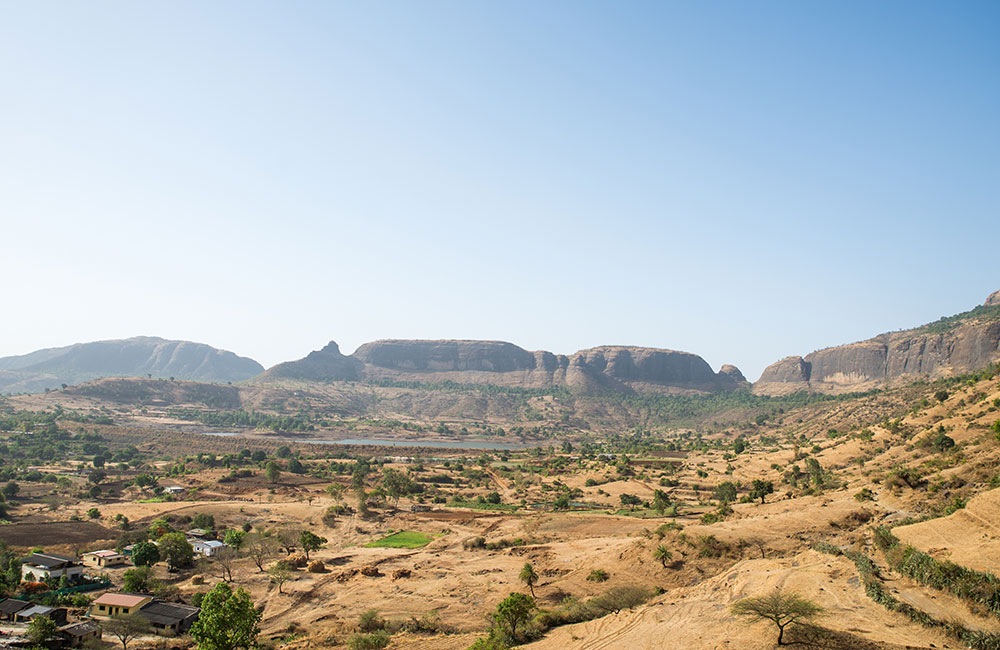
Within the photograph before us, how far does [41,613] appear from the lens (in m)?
33.4

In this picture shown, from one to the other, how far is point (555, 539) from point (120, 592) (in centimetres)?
3484

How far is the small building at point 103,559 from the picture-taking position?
47.5 metres

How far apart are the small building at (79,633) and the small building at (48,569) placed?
11.3 meters

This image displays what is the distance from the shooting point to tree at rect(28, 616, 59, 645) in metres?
29.2

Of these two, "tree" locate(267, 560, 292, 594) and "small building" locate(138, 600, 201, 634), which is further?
"tree" locate(267, 560, 292, 594)

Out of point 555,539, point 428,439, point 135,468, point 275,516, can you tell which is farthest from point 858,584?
point 428,439

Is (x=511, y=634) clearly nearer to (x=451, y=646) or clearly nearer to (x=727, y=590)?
(x=451, y=646)

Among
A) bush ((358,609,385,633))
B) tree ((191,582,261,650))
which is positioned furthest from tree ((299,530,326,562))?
tree ((191,582,261,650))

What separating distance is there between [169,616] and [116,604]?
3972 mm

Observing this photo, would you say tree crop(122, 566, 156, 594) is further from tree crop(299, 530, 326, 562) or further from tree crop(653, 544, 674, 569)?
tree crop(653, 544, 674, 569)

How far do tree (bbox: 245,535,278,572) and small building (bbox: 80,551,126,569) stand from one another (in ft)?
34.1

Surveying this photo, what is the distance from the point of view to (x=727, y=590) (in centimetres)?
3038

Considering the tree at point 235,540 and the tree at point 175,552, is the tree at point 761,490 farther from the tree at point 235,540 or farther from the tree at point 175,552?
the tree at point 175,552

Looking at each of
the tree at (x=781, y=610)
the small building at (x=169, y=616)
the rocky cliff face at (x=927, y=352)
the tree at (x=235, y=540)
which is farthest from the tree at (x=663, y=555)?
the rocky cliff face at (x=927, y=352)
